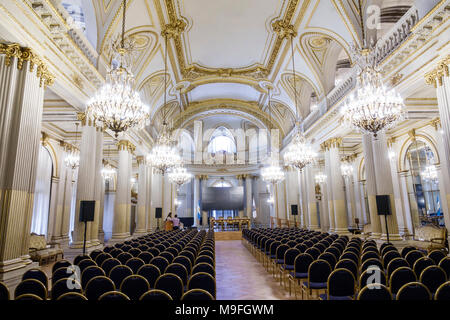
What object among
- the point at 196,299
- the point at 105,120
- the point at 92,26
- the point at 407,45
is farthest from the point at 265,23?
the point at 196,299

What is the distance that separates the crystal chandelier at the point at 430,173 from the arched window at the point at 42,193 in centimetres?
1674

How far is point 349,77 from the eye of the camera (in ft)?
32.9

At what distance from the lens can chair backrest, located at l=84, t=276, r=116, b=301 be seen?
3.40m

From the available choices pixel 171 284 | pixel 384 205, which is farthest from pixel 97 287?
pixel 384 205

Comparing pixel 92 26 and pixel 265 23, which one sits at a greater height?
pixel 265 23

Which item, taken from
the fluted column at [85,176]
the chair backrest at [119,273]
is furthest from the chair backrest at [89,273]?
the fluted column at [85,176]

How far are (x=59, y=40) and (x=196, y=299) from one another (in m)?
6.34

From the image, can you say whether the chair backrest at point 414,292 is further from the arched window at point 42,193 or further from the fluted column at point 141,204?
the fluted column at point 141,204

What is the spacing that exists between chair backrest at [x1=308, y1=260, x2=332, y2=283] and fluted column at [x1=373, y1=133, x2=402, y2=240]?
14.7ft

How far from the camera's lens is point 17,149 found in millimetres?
4969

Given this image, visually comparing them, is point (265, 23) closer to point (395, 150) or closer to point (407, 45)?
point (407, 45)

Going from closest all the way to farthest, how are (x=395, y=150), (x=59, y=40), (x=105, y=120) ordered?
(x=105, y=120), (x=59, y=40), (x=395, y=150)

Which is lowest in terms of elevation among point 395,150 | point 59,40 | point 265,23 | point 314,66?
point 395,150

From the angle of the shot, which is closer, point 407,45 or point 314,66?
point 407,45
